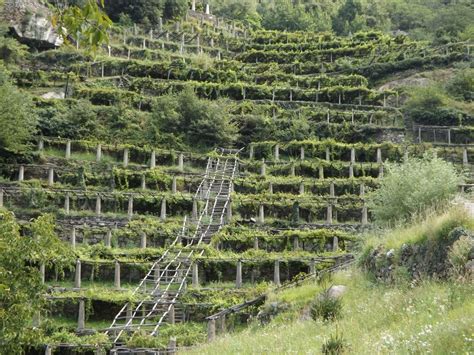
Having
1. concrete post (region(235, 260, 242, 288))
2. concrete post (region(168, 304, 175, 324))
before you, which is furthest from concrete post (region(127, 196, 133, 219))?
concrete post (region(168, 304, 175, 324))

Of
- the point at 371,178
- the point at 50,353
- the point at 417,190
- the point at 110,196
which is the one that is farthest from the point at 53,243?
the point at 371,178

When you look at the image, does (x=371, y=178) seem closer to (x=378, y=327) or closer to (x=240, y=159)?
(x=240, y=159)

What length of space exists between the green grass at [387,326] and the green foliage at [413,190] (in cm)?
524

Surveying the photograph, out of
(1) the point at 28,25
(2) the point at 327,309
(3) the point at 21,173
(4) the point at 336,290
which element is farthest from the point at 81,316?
(1) the point at 28,25

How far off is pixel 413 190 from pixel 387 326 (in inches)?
507

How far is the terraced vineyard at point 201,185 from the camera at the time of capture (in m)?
29.8

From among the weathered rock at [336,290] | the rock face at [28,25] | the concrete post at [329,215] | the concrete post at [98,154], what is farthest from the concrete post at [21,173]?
the rock face at [28,25]

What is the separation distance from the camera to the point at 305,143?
50094mm

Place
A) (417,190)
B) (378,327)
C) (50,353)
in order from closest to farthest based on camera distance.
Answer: (378,327) → (417,190) → (50,353)

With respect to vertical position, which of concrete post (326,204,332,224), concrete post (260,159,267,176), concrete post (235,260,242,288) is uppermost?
concrete post (260,159,267,176)

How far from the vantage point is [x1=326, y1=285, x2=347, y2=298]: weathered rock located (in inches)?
690

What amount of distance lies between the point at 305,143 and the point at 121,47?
30509 millimetres

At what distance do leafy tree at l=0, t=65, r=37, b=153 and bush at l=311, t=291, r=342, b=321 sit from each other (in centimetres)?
2981

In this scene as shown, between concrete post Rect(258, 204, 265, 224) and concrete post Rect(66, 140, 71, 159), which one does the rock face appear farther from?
concrete post Rect(258, 204, 265, 224)
